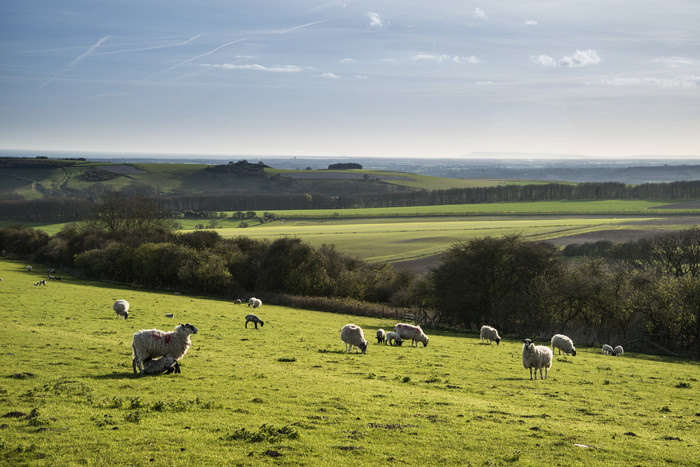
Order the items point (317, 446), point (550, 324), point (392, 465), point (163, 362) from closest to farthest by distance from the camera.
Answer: point (392, 465), point (317, 446), point (163, 362), point (550, 324)

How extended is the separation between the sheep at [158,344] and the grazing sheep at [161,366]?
0.23m

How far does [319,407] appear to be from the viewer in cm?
1584

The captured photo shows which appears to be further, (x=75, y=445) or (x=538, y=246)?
(x=538, y=246)

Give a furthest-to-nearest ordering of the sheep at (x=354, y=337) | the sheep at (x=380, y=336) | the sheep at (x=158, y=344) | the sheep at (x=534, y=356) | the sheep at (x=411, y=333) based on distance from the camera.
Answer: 1. the sheep at (x=380, y=336)
2. the sheep at (x=411, y=333)
3. the sheep at (x=354, y=337)
4. the sheep at (x=534, y=356)
5. the sheep at (x=158, y=344)

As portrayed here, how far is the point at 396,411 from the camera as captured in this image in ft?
52.5

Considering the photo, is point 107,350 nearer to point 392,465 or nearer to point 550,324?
point 392,465

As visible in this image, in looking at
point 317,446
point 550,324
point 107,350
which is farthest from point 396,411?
point 550,324

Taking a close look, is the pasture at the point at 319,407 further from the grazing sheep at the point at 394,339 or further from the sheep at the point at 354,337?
the grazing sheep at the point at 394,339

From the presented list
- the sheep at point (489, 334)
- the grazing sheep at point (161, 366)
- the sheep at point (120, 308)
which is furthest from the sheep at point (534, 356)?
the sheep at point (120, 308)

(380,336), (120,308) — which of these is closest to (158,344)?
(380,336)

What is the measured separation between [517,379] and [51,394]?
18022 millimetres

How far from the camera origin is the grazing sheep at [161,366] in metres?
19.0

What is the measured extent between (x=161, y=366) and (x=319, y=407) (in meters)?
6.89

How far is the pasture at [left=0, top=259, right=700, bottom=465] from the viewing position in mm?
12219
